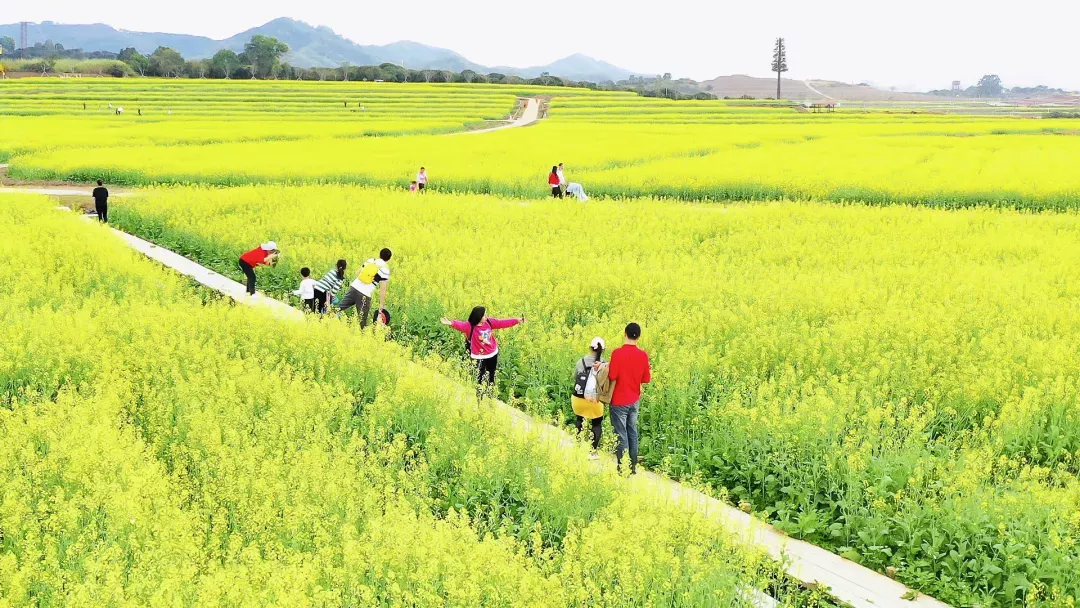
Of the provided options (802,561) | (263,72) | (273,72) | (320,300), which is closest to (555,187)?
(320,300)

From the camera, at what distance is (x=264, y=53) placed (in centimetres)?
15188

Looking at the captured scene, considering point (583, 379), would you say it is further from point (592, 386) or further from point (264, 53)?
point (264, 53)

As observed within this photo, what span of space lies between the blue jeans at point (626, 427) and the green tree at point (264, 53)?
459 feet

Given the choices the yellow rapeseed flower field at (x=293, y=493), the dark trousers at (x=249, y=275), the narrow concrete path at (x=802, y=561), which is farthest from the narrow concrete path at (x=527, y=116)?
the narrow concrete path at (x=802, y=561)

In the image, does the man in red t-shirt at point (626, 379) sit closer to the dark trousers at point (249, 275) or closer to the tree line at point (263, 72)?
the dark trousers at point (249, 275)

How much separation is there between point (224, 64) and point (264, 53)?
49.9 feet

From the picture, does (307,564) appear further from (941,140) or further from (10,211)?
(941,140)

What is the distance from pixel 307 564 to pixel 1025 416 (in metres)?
7.43

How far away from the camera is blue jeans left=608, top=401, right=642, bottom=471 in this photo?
816cm

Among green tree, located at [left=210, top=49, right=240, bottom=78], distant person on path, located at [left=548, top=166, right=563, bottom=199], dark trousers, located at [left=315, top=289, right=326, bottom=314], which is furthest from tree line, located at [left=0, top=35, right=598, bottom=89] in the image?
dark trousers, located at [left=315, top=289, right=326, bottom=314]

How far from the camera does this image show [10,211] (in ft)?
71.0

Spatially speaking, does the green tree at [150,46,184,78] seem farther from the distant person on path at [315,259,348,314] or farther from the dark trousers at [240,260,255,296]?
the distant person on path at [315,259,348,314]

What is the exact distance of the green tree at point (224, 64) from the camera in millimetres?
122200

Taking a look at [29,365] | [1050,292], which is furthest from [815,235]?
[29,365]
